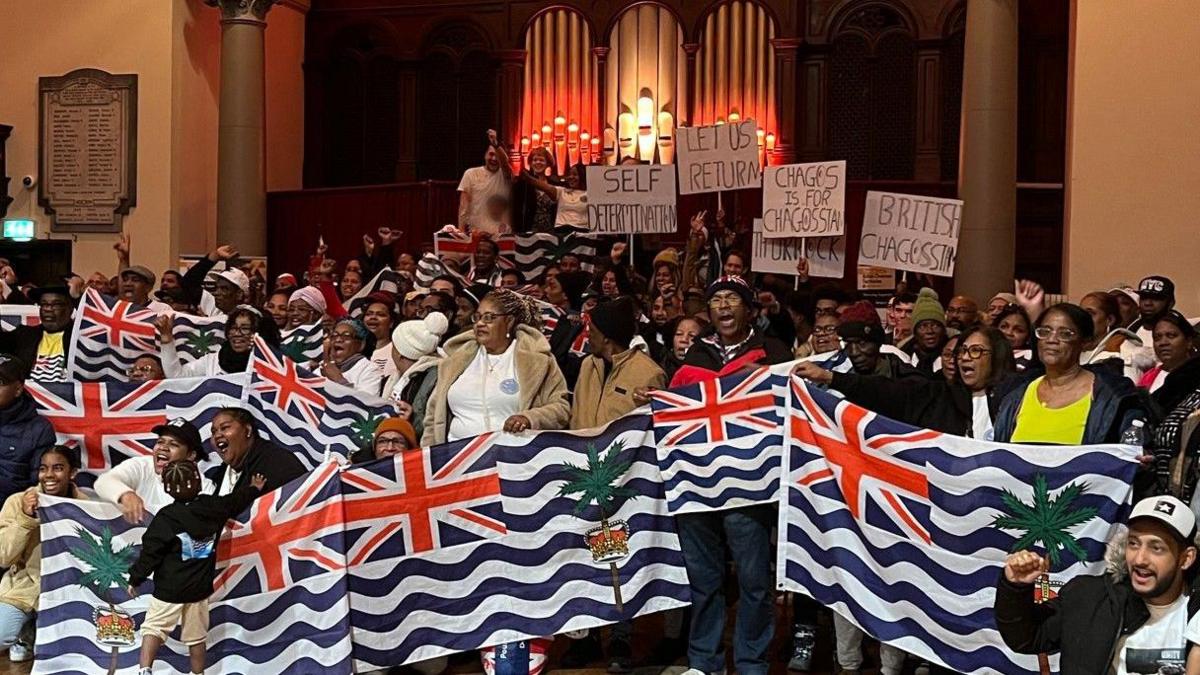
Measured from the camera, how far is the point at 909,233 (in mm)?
13445

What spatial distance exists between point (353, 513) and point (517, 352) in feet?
3.89

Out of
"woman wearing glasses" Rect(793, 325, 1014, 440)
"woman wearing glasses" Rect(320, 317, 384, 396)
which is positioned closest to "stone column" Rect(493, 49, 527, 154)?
"woman wearing glasses" Rect(320, 317, 384, 396)

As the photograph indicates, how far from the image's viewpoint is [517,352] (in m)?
8.75

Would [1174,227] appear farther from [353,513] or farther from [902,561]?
[353,513]

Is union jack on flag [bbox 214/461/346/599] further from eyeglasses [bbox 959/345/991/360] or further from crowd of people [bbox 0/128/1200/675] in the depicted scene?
eyeglasses [bbox 959/345/991/360]

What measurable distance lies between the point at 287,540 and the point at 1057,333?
3.71 m

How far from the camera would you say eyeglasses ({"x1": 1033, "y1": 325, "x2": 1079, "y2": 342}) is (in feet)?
22.9

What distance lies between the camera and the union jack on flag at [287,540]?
26.9 feet

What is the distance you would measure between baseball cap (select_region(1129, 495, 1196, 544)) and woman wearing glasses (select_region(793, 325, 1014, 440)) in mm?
1857

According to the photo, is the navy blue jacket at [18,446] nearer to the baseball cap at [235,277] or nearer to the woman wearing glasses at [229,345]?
the woman wearing glasses at [229,345]

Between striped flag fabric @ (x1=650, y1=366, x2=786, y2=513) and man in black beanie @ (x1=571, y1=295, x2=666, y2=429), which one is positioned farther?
man in black beanie @ (x1=571, y1=295, x2=666, y2=429)

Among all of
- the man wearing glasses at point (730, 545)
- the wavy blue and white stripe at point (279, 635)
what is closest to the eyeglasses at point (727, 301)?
the man wearing glasses at point (730, 545)

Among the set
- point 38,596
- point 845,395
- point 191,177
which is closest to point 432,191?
point 191,177

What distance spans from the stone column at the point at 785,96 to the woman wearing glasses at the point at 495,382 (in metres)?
11.4
